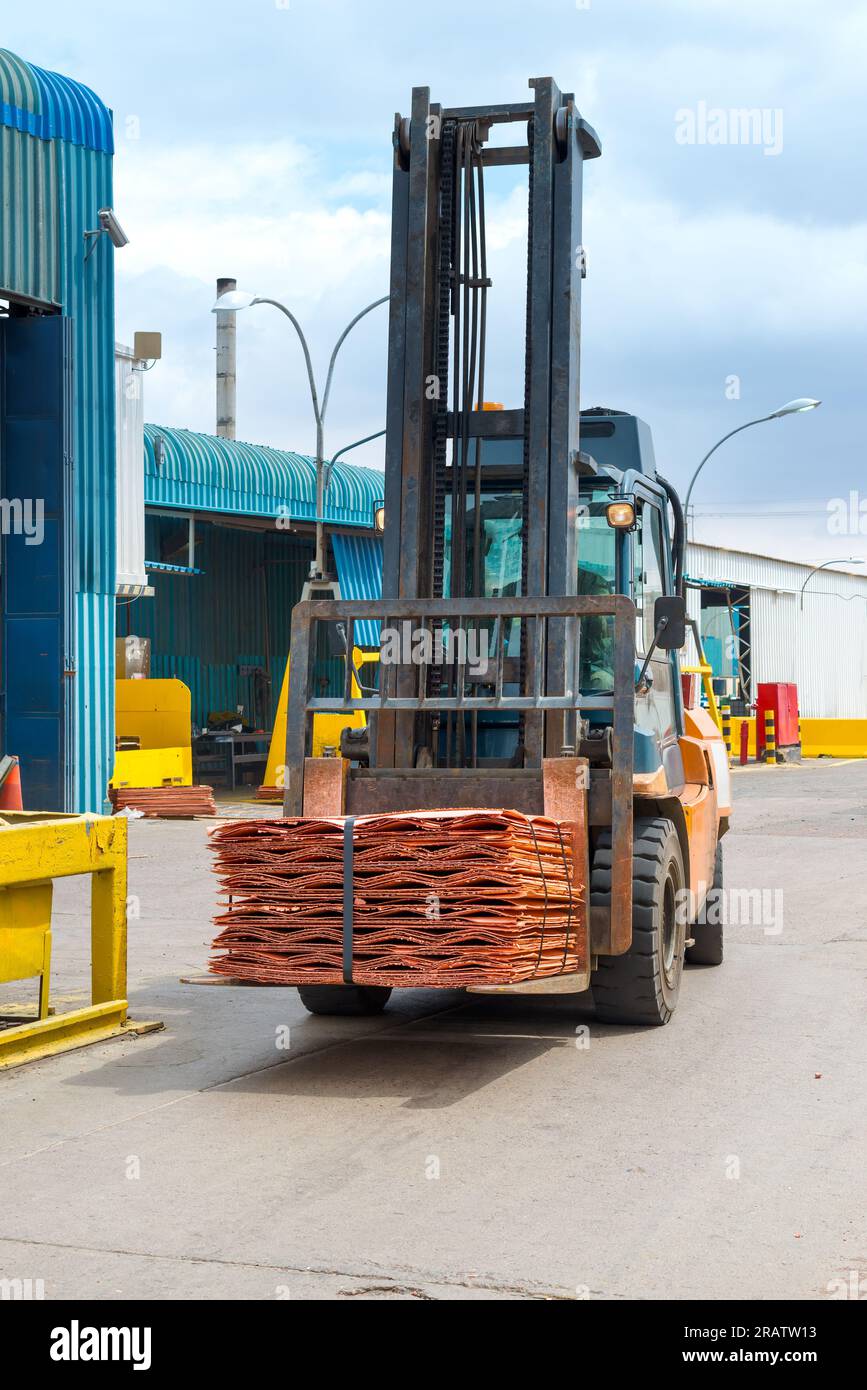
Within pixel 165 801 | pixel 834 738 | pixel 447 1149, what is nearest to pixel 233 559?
pixel 165 801

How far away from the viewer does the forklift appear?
7.84 m

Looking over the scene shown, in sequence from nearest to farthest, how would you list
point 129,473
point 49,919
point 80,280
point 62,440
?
point 49,919 → point 62,440 → point 80,280 → point 129,473

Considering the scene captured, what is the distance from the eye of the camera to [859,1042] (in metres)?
8.21

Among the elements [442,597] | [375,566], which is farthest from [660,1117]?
[375,566]

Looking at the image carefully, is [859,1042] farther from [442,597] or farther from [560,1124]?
[442,597]

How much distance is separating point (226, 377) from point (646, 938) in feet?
132

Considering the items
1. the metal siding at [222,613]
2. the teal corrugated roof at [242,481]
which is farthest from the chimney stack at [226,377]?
the teal corrugated roof at [242,481]

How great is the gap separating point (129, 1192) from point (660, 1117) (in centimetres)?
229

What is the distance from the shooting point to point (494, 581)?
8.57 meters

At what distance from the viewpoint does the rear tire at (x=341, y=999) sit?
8617mm

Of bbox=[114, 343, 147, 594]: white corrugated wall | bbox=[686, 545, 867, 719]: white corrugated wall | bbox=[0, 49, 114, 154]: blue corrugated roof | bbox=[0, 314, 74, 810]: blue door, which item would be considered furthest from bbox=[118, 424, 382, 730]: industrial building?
bbox=[686, 545, 867, 719]: white corrugated wall

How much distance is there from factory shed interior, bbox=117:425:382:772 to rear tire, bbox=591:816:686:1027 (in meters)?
19.5

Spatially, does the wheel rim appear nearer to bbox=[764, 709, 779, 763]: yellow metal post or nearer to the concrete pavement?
the concrete pavement

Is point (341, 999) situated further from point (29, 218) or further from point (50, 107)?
point (50, 107)
